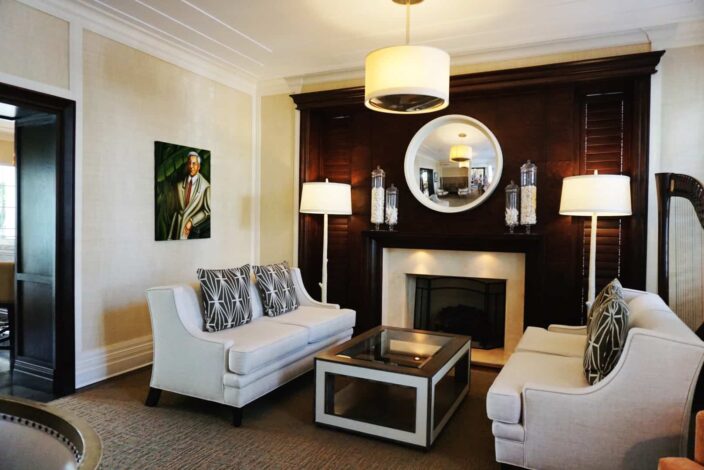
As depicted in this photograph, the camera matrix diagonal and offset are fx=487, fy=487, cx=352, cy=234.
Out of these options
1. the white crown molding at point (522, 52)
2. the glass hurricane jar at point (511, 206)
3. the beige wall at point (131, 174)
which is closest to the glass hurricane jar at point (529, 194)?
the glass hurricane jar at point (511, 206)

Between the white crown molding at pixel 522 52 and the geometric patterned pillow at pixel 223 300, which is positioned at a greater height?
the white crown molding at pixel 522 52

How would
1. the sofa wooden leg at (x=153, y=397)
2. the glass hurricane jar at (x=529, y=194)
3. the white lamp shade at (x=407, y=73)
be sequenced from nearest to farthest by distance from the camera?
the white lamp shade at (x=407, y=73)
the sofa wooden leg at (x=153, y=397)
the glass hurricane jar at (x=529, y=194)

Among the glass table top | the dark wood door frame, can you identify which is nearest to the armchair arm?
the glass table top

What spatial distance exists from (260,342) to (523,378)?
1568 mm

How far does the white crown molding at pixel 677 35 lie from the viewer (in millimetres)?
3613

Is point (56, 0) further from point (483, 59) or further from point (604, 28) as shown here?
point (604, 28)

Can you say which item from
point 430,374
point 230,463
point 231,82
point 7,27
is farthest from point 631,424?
point 231,82

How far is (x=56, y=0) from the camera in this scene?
329 cm

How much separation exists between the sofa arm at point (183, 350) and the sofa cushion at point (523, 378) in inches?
62.1

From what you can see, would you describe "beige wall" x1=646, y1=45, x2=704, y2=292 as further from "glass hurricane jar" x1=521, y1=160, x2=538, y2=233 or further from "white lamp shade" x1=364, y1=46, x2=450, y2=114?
"white lamp shade" x1=364, y1=46, x2=450, y2=114

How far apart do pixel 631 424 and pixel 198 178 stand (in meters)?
3.86

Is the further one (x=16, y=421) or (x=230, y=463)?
(x=230, y=463)

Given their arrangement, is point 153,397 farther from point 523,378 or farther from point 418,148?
point 418,148

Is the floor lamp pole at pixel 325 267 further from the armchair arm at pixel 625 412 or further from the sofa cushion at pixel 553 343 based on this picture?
the armchair arm at pixel 625 412
